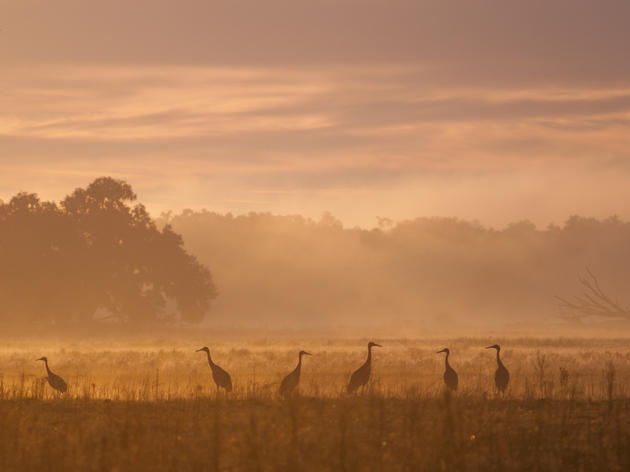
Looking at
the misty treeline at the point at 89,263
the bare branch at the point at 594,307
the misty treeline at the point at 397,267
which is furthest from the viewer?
the misty treeline at the point at 397,267

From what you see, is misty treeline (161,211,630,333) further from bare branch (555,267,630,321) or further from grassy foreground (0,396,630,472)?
grassy foreground (0,396,630,472)

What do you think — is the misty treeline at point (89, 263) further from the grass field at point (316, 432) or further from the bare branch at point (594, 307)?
the grass field at point (316, 432)

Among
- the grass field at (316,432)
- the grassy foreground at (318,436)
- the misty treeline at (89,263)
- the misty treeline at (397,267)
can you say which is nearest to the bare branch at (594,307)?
the misty treeline at (397,267)

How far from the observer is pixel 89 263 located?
6644cm

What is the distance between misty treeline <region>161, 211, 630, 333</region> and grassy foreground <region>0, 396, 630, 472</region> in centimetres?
10422

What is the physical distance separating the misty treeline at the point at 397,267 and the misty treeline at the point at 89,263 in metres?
51.9

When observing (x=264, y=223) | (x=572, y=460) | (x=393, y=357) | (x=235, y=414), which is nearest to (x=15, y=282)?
(x=393, y=357)

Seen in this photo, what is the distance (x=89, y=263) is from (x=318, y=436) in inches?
2200

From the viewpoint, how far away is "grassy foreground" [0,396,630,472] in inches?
460

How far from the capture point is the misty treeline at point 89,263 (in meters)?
64.4

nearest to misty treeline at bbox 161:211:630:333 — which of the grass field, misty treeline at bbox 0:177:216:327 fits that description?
misty treeline at bbox 0:177:216:327

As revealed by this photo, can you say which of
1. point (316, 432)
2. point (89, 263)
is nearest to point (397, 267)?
point (89, 263)

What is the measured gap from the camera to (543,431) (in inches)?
525

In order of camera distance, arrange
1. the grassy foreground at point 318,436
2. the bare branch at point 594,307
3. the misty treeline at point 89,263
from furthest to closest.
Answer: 1. the misty treeline at point 89,263
2. the bare branch at point 594,307
3. the grassy foreground at point 318,436
